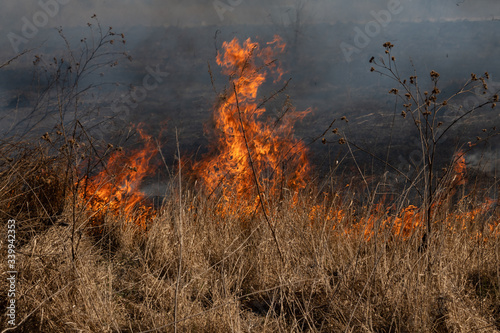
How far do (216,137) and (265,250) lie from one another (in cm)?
203

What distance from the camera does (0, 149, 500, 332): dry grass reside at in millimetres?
2096

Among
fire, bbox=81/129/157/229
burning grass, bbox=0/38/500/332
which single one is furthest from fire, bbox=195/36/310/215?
fire, bbox=81/129/157/229

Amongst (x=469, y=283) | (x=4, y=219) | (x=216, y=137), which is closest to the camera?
(x=469, y=283)

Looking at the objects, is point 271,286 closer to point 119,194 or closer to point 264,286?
point 264,286

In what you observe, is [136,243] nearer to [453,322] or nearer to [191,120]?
[453,322]

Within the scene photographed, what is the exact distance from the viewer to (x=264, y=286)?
102 inches

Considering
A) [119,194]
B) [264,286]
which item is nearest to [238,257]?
[264,286]

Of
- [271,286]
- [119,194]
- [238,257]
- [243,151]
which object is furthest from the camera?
[243,151]

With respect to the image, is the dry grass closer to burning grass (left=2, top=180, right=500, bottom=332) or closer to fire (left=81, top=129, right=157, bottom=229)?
burning grass (left=2, top=180, right=500, bottom=332)

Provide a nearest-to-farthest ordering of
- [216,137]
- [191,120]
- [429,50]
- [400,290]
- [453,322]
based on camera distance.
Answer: [453,322] < [400,290] < [216,137] < [429,50] < [191,120]

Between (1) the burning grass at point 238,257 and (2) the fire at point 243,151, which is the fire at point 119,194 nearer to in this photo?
(1) the burning grass at point 238,257

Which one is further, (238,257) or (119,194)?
(119,194)

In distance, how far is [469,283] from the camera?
8.79ft

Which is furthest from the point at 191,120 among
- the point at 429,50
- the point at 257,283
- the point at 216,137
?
the point at 257,283
